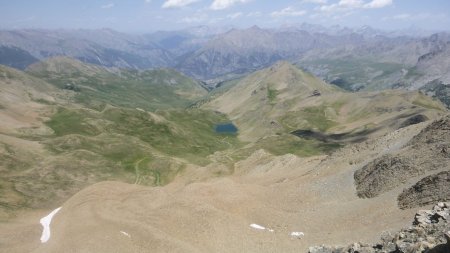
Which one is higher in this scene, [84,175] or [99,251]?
[99,251]

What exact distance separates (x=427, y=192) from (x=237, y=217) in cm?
2962

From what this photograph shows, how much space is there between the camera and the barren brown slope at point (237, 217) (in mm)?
65875

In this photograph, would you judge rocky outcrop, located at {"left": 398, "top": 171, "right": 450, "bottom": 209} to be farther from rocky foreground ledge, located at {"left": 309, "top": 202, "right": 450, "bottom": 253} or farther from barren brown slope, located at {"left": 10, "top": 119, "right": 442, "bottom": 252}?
rocky foreground ledge, located at {"left": 309, "top": 202, "right": 450, "bottom": 253}

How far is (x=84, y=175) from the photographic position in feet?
582

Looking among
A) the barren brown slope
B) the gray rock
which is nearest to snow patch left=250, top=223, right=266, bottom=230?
the barren brown slope

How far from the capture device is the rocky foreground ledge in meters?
37.4

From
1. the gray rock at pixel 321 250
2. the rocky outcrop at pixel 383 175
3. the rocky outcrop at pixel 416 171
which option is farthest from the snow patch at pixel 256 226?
the gray rock at pixel 321 250

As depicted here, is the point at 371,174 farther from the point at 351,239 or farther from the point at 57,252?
the point at 57,252

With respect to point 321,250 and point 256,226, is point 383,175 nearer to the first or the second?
point 256,226

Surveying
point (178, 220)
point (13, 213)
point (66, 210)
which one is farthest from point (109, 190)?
point (178, 220)

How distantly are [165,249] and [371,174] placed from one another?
41516mm

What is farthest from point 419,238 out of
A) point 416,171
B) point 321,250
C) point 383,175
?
point 383,175

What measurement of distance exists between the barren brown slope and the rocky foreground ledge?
576 inches

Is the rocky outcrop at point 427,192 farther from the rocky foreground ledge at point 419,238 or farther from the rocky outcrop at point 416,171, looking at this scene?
the rocky foreground ledge at point 419,238
